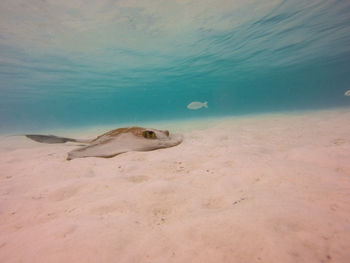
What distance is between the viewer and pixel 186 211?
2148mm

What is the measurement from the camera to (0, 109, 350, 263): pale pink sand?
1423mm

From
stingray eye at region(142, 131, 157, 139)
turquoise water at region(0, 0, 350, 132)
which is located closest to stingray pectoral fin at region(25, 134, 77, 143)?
stingray eye at region(142, 131, 157, 139)

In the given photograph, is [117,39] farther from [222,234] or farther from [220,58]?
[222,234]

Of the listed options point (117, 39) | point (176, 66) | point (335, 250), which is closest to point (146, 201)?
point (335, 250)

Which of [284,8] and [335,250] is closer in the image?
[335,250]

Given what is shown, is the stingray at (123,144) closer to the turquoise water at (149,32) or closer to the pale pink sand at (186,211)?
the pale pink sand at (186,211)

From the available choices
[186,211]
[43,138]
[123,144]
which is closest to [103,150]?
[123,144]

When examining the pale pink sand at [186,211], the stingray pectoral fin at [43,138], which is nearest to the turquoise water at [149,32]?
the stingray pectoral fin at [43,138]

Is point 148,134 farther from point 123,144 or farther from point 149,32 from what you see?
point 149,32

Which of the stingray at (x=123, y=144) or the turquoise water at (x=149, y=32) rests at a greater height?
the turquoise water at (x=149, y=32)

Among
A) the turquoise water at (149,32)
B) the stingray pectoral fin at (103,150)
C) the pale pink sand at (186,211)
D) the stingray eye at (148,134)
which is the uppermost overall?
the turquoise water at (149,32)

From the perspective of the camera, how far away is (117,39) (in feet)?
56.6

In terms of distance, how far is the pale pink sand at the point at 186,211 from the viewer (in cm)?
142

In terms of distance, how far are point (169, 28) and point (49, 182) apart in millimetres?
16633
